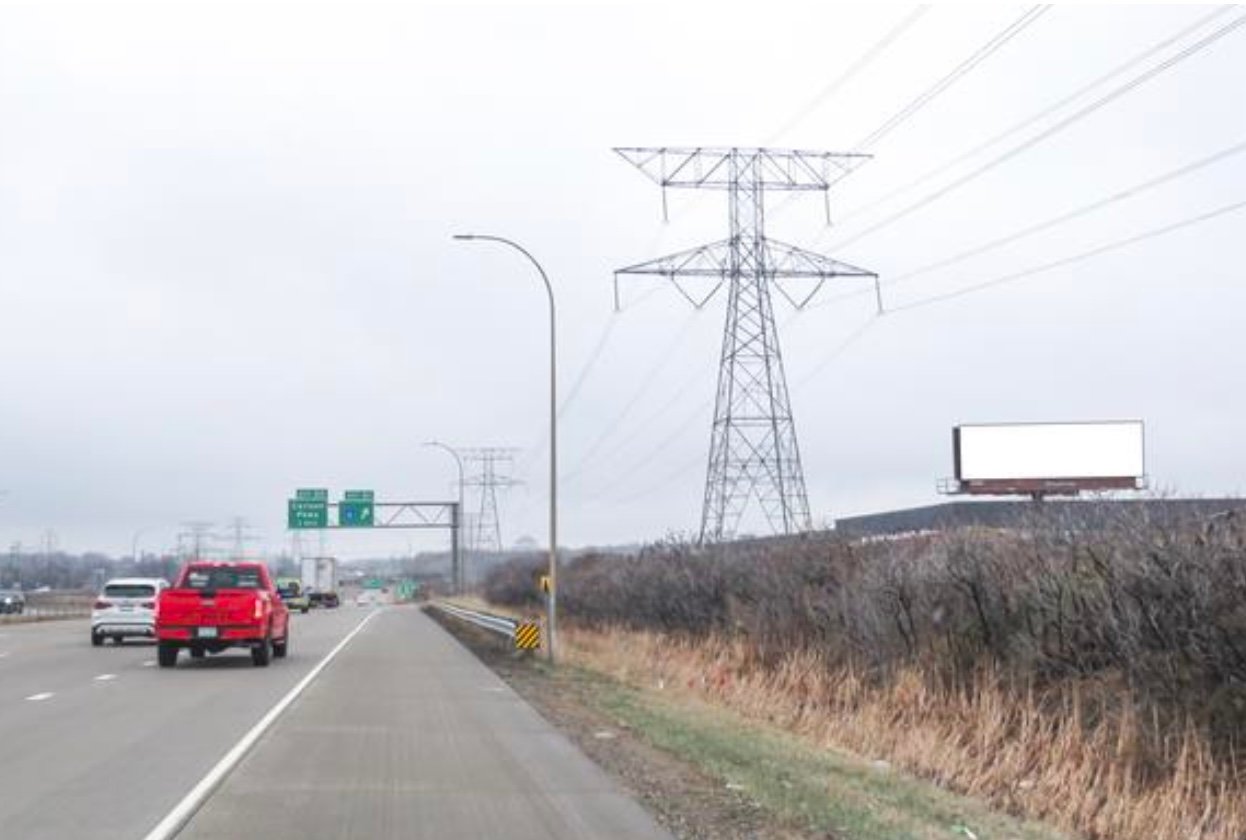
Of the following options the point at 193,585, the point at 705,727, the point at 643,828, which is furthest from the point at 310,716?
the point at 193,585

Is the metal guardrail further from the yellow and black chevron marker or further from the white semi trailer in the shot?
the white semi trailer

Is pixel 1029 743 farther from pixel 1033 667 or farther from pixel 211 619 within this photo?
pixel 211 619

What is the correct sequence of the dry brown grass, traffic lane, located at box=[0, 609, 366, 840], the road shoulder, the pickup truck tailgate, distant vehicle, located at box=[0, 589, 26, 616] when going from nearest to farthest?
1. the road shoulder
2. traffic lane, located at box=[0, 609, 366, 840]
3. the dry brown grass
4. the pickup truck tailgate
5. distant vehicle, located at box=[0, 589, 26, 616]

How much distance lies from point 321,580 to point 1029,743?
98.6m

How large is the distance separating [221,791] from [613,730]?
22.8 ft

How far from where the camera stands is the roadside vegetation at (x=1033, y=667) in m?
13.5

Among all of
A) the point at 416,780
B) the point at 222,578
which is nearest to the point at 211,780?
the point at 416,780

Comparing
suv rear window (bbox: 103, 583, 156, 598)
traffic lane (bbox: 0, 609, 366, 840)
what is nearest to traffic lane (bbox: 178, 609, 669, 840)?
traffic lane (bbox: 0, 609, 366, 840)

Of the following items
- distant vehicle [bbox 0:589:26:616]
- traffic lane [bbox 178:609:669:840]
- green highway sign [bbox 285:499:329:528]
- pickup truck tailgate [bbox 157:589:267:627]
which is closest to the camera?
traffic lane [bbox 178:609:669:840]

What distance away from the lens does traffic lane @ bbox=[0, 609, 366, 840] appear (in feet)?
37.2

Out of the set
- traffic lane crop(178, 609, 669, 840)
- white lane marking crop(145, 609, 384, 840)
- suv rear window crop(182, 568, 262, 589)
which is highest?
suv rear window crop(182, 568, 262, 589)

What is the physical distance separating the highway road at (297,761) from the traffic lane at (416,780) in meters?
0.02

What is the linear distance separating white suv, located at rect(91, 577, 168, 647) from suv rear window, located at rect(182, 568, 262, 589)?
8.26 metres

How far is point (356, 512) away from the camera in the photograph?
96.1m
